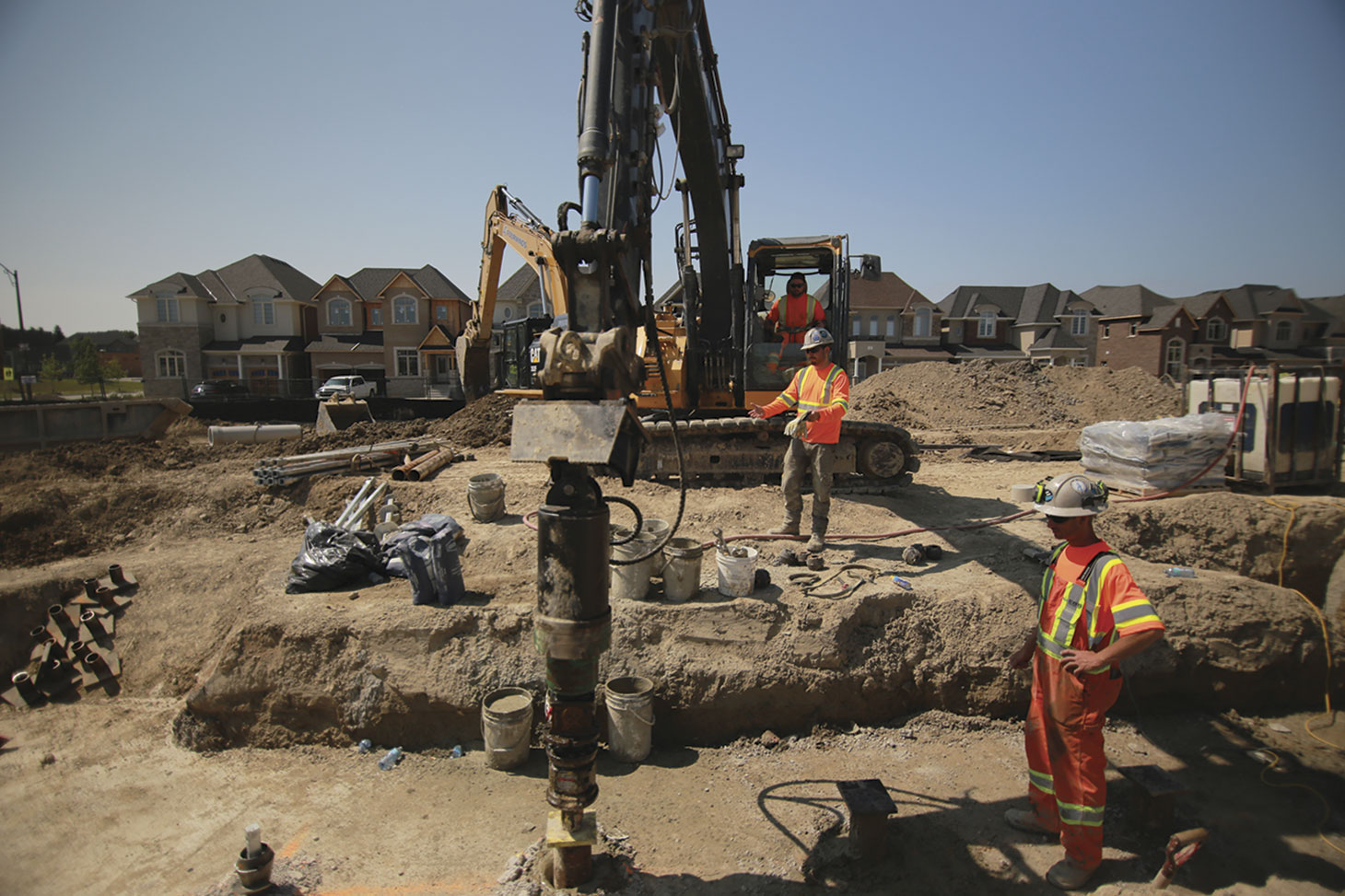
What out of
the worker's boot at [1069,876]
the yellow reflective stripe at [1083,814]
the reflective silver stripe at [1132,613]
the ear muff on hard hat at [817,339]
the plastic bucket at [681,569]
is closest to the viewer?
the reflective silver stripe at [1132,613]

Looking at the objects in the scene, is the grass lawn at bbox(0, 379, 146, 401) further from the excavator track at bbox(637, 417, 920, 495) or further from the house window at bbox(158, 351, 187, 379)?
the excavator track at bbox(637, 417, 920, 495)

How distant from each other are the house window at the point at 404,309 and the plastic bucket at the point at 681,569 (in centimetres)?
3317

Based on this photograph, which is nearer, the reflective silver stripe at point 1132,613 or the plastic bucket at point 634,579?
the reflective silver stripe at point 1132,613

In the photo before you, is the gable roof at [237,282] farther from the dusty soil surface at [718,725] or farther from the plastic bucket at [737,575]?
the plastic bucket at [737,575]

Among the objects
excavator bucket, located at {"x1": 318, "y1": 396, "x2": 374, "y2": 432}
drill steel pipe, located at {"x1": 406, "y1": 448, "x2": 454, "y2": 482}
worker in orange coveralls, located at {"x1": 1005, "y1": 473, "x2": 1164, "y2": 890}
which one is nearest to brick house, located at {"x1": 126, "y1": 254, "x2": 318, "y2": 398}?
excavator bucket, located at {"x1": 318, "y1": 396, "x2": 374, "y2": 432}

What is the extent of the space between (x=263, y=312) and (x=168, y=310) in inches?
165

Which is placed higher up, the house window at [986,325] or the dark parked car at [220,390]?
the house window at [986,325]

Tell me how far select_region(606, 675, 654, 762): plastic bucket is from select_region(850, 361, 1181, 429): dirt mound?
12.9m

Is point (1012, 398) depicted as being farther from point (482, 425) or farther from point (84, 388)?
point (84, 388)

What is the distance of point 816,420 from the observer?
6238 mm

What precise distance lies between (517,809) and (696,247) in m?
6.42

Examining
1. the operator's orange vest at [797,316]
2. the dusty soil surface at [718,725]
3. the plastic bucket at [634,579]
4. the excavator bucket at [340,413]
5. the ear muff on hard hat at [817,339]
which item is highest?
the operator's orange vest at [797,316]

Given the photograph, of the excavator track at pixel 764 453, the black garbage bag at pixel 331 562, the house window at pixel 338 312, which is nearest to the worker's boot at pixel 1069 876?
the excavator track at pixel 764 453

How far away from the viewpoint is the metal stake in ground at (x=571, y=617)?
2975 millimetres
